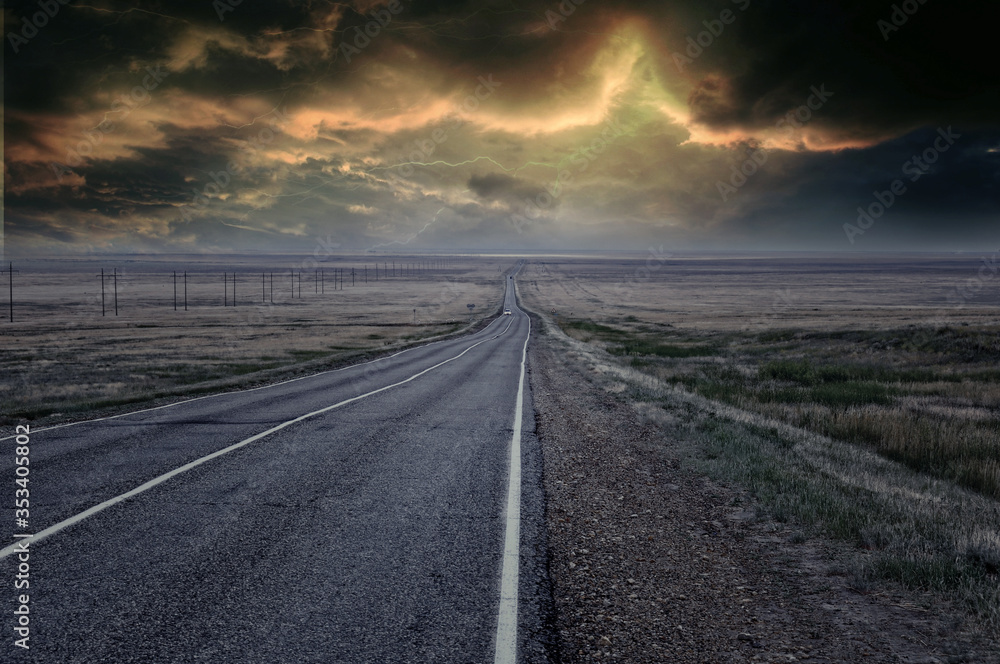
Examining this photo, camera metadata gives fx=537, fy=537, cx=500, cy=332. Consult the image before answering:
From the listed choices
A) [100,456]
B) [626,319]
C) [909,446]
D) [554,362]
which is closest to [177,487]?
[100,456]

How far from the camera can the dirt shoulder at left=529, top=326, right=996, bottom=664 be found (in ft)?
12.8

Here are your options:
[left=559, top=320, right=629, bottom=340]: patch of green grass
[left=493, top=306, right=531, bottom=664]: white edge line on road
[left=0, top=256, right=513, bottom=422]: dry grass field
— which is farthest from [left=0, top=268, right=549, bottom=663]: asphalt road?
[left=559, top=320, right=629, bottom=340]: patch of green grass

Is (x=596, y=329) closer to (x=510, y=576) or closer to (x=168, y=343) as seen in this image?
(x=168, y=343)

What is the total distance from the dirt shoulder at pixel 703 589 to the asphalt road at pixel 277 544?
0.40 meters

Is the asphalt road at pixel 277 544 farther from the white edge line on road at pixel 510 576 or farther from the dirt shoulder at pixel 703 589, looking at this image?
the dirt shoulder at pixel 703 589

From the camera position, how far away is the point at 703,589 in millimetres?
4754

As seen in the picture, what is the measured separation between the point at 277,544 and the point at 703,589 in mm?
4143

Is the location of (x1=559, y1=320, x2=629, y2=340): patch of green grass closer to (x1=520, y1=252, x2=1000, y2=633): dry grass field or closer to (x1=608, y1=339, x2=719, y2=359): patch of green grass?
(x1=608, y1=339, x2=719, y2=359): patch of green grass

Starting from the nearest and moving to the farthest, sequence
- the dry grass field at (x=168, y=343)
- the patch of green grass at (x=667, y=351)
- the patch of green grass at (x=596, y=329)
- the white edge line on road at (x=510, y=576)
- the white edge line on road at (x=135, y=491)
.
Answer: the white edge line on road at (x=510, y=576) < the white edge line on road at (x=135, y=491) < the dry grass field at (x=168, y=343) < the patch of green grass at (x=667, y=351) < the patch of green grass at (x=596, y=329)

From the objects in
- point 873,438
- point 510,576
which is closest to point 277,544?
point 510,576

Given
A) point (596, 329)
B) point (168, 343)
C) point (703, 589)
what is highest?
point (703, 589)

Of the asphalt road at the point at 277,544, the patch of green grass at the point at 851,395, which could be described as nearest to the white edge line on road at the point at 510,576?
the asphalt road at the point at 277,544

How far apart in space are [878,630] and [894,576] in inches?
42.2

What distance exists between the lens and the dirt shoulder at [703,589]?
389 centimetres
